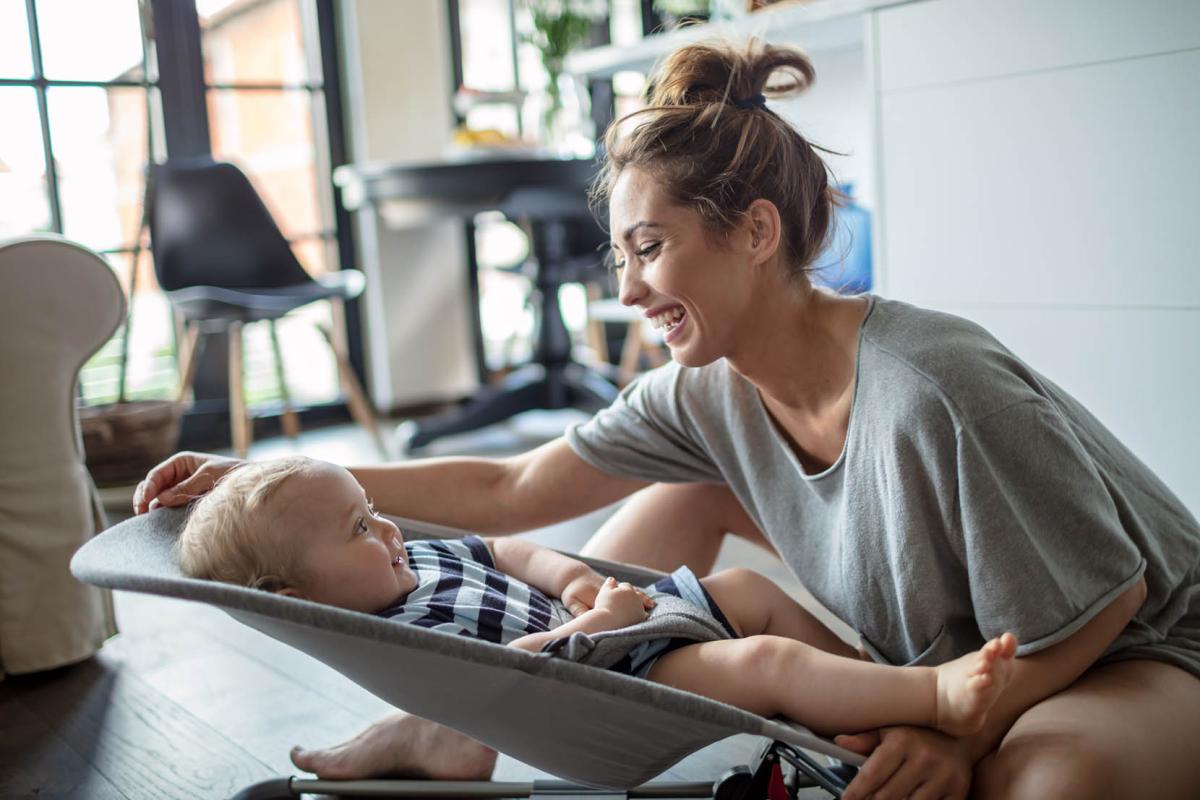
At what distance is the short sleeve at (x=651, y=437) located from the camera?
1443 mm

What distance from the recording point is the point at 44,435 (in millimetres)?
1898

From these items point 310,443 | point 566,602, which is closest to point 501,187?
point 310,443

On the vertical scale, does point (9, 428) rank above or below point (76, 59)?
below

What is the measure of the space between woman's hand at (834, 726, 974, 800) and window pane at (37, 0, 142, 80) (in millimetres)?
3561

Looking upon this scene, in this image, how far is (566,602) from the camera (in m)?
1.29

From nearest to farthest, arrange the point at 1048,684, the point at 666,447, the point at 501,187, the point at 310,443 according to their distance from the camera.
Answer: the point at 1048,684
the point at 666,447
the point at 501,187
the point at 310,443

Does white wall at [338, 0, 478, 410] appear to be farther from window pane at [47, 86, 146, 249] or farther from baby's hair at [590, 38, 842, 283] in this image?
baby's hair at [590, 38, 842, 283]

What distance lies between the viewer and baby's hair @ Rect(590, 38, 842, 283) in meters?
1.22

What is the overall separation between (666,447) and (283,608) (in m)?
0.65

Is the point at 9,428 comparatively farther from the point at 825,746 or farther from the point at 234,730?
the point at 825,746

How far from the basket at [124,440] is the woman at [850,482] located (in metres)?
2.14

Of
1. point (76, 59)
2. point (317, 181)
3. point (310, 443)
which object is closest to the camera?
point (76, 59)

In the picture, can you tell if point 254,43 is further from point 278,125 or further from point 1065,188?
point 1065,188

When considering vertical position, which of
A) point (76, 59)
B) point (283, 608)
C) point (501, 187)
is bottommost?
point (283, 608)
